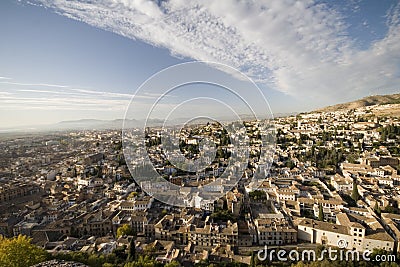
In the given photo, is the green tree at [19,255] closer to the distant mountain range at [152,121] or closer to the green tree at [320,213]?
the distant mountain range at [152,121]

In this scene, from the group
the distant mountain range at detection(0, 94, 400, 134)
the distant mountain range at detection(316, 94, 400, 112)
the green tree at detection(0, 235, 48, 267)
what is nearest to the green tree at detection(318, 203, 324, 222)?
the distant mountain range at detection(0, 94, 400, 134)

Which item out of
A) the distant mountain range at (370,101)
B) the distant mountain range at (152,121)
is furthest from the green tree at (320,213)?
the distant mountain range at (370,101)

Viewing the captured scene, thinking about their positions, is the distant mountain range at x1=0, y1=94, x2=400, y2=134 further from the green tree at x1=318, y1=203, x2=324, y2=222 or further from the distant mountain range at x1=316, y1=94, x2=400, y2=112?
the green tree at x1=318, y1=203, x2=324, y2=222

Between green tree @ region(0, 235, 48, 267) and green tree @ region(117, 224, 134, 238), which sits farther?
green tree @ region(117, 224, 134, 238)

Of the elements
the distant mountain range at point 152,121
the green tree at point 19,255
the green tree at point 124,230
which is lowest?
the green tree at point 124,230

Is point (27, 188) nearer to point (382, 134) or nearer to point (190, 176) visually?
point (190, 176)

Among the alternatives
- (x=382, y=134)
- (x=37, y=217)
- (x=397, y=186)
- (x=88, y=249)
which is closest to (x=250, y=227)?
(x=88, y=249)

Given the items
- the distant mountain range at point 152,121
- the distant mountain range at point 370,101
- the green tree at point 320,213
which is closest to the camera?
the distant mountain range at point 152,121

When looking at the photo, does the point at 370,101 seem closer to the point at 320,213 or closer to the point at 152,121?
the point at 320,213

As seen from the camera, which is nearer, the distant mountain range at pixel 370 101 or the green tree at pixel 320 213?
the green tree at pixel 320 213

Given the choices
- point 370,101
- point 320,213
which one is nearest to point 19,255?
point 320,213
